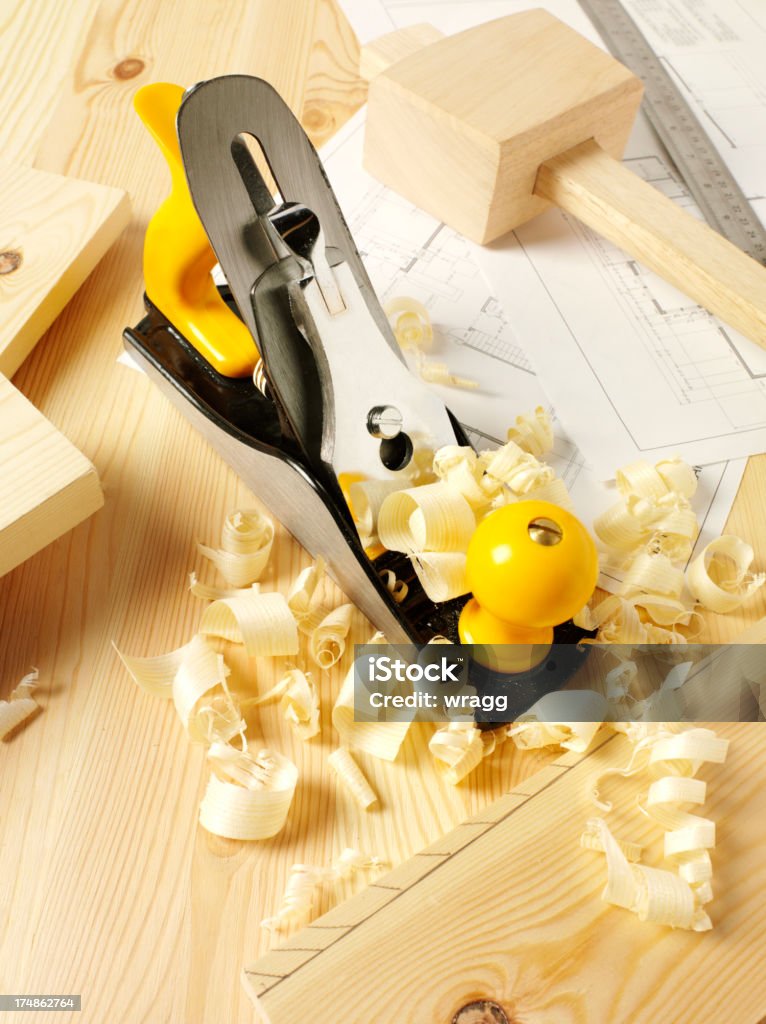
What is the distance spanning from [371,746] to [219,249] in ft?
1.80

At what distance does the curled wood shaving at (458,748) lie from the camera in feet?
3.34

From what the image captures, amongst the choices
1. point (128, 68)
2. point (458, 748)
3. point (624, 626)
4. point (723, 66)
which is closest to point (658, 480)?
point (624, 626)

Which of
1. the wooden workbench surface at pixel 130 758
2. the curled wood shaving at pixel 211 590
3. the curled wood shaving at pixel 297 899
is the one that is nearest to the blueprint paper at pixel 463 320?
the wooden workbench surface at pixel 130 758

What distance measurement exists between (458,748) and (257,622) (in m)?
0.26

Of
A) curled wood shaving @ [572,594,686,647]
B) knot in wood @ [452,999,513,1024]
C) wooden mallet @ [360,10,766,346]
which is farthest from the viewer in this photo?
wooden mallet @ [360,10,766,346]

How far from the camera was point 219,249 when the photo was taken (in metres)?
1.01

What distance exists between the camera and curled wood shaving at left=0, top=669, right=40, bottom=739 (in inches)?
41.3

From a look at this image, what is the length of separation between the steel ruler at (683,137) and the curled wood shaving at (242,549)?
0.92m

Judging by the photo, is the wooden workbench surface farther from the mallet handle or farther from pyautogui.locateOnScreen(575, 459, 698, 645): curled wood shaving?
the mallet handle

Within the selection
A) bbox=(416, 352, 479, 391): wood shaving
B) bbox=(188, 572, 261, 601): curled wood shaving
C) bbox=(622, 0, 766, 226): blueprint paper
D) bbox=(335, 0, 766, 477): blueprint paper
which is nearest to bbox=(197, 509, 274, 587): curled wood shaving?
bbox=(188, 572, 261, 601): curled wood shaving

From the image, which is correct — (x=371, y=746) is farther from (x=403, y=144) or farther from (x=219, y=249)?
(x=403, y=144)

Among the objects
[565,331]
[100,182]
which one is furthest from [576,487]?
[100,182]

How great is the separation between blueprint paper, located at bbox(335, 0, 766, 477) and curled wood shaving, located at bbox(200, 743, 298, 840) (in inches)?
23.2

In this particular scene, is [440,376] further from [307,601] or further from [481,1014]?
[481,1014]
